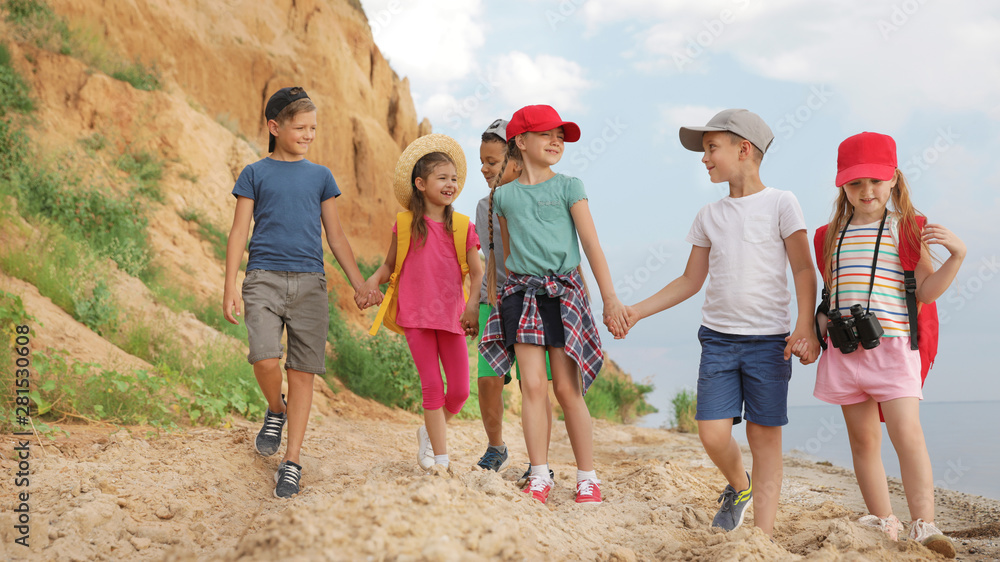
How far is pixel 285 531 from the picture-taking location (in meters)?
2.26

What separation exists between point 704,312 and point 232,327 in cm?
643

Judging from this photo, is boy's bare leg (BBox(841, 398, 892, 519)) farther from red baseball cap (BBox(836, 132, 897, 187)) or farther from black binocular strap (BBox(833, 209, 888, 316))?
red baseball cap (BBox(836, 132, 897, 187))

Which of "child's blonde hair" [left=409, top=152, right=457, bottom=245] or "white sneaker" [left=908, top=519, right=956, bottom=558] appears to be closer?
"white sneaker" [left=908, top=519, right=956, bottom=558]

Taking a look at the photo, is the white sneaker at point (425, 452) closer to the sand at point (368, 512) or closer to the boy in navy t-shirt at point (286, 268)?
the sand at point (368, 512)

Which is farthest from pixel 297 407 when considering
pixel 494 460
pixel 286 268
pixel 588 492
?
pixel 588 492

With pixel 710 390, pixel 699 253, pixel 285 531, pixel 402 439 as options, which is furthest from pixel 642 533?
pixel 402 439

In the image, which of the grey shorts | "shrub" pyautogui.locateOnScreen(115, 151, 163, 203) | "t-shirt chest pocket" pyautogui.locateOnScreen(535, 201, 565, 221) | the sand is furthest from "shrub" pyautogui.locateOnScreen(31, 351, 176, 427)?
"shrub" pyautogui.locateOnScreen(115, 151, 163, 203)

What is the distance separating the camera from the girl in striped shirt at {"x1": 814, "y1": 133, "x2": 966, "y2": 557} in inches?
122

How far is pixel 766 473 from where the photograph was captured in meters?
3.25

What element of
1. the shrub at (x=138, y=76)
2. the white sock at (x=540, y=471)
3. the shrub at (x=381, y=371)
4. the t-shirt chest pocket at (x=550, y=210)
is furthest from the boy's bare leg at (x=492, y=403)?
the shrub at (x=138, y=76)

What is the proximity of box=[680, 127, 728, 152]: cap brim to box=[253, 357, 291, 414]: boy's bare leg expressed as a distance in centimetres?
257

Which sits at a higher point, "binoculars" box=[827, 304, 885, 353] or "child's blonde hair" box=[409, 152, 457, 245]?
"child's blonde hair" box=[409, 152, 457, 245]

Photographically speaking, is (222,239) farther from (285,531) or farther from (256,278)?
(285,531)

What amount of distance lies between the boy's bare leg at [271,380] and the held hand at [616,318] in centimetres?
190
